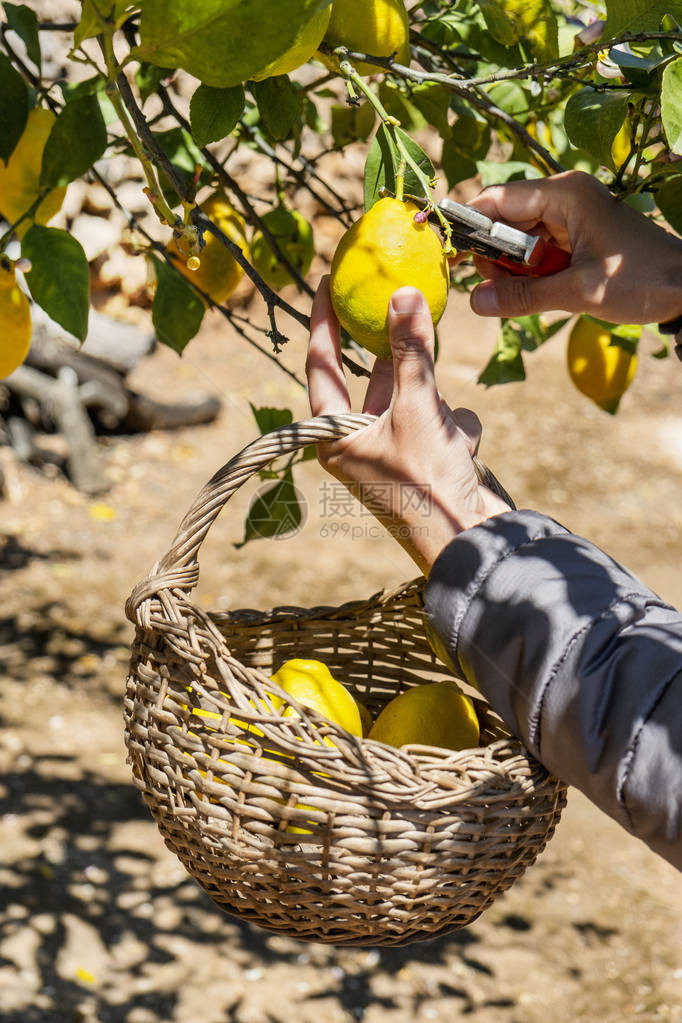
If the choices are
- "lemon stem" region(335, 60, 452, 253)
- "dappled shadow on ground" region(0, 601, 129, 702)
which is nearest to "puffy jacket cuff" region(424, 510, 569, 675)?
"lemon stem" region(335, 60, 452, 253)

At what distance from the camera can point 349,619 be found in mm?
1171

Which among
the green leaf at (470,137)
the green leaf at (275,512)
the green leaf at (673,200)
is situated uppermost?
the green leaf at (470,137)

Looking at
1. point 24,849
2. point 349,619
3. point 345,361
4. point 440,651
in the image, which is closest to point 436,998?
point 24,849

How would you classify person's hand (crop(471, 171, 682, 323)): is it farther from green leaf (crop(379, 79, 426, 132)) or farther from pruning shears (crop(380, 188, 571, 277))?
green leaf (crop(379, 79, 426, 132))

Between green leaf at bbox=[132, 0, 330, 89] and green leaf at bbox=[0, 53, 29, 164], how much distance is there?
0.93 feet

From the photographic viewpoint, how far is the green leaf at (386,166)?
0.80 m

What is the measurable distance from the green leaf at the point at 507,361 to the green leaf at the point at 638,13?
17.9 inches

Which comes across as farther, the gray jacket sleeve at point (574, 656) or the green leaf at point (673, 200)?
the green leaf at point (673, 200)

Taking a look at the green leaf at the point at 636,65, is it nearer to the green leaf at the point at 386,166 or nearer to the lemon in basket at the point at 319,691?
the green leaf at the point at 386,166

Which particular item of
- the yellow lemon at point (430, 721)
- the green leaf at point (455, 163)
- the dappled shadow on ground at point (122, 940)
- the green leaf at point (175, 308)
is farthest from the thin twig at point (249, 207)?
the dappled shadow on ground at point (122, 940)

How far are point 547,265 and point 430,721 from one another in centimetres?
47

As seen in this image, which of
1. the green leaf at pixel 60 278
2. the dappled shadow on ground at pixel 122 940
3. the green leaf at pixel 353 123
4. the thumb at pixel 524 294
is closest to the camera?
the green leaf at pixel 60 278

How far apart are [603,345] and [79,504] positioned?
2709 mm

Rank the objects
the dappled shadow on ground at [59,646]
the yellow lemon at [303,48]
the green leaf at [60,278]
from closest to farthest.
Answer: the yellow lemon at [303,48] → the green leaf at [60,278] → the dappled shadow on ground at [59,646]
